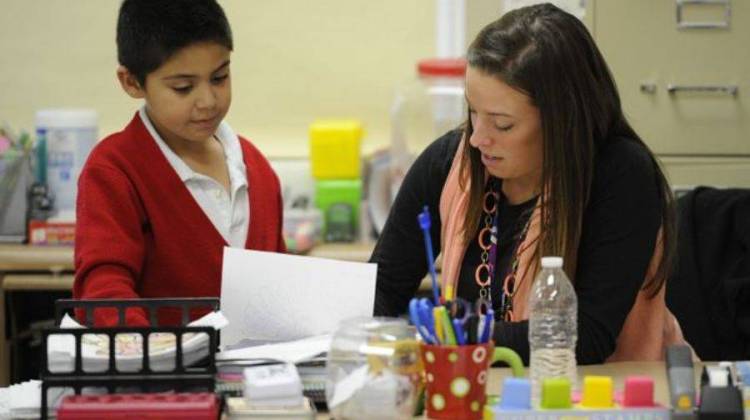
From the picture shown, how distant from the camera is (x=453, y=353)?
162cm

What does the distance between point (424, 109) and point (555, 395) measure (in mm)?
2276

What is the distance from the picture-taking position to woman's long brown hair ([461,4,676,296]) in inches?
81.4

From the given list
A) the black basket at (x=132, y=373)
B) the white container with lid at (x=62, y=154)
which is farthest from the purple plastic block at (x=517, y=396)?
the white container with lid at (x=62, y=154)

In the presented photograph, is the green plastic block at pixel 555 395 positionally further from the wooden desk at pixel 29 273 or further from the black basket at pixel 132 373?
the wooden desk at pixel 29 273

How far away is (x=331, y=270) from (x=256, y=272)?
12 centimetres

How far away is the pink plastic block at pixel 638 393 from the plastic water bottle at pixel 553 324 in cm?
22

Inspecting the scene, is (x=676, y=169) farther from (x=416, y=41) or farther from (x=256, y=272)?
(x=256, y=272)

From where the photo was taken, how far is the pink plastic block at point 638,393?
1.60m

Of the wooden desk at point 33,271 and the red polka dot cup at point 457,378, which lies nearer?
the red polka dot cup at point 457,378

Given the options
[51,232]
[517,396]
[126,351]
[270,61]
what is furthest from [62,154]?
[517,396]

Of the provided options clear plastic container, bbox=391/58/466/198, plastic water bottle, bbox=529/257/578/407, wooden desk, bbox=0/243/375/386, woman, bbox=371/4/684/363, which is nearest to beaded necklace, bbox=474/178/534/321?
woman, bbox=371/4/684/363

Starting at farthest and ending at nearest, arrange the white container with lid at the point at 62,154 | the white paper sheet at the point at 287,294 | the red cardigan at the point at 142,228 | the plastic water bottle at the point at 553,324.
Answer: the white container with lid at the point at 62,154
the red cardigan at the point at 142,228
the white paper sheet at the point at 287,294
the plastic water bottle at the point at 553,324

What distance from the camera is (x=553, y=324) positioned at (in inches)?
73.7

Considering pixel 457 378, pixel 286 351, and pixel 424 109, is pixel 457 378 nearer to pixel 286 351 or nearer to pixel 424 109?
pixel 286 351
